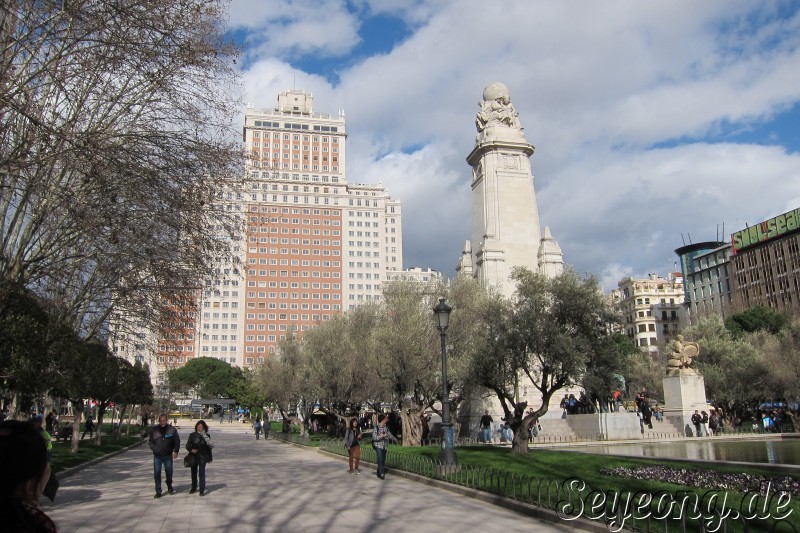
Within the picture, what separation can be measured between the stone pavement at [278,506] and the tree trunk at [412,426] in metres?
10.6

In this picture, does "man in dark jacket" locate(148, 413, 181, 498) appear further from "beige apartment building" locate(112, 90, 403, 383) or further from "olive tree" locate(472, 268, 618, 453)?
"beige apartment building" locate(112, 90, 403, 383)

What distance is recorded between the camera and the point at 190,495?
1547 cm

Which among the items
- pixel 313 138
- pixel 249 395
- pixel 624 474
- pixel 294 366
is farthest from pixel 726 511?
pixel 313 138

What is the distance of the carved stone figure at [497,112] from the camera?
50.7 metres

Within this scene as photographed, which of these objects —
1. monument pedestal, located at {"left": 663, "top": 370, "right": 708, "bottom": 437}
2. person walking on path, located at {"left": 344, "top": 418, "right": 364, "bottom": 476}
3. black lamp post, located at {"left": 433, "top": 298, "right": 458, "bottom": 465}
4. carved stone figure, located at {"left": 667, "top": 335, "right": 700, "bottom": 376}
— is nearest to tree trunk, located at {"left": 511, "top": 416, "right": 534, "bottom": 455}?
black lamp post, located at {"left": 433, "top": 298, "right": 458, "bottom": 465}

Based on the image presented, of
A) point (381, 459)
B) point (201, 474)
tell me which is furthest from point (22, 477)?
point (381, 459)

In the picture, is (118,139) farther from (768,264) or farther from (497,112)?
(768,264)

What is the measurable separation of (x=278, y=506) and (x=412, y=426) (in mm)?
18267

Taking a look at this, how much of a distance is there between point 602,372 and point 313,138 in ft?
446

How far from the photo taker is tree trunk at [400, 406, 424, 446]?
102 ft

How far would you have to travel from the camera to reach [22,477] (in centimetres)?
342

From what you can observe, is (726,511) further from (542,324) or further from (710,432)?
(710,432)

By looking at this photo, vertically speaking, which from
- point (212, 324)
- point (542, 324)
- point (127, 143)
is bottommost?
point (542, 324)

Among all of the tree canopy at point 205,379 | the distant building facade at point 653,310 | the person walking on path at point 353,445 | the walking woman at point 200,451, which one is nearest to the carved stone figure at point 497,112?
the person walking on path at point 353,445
